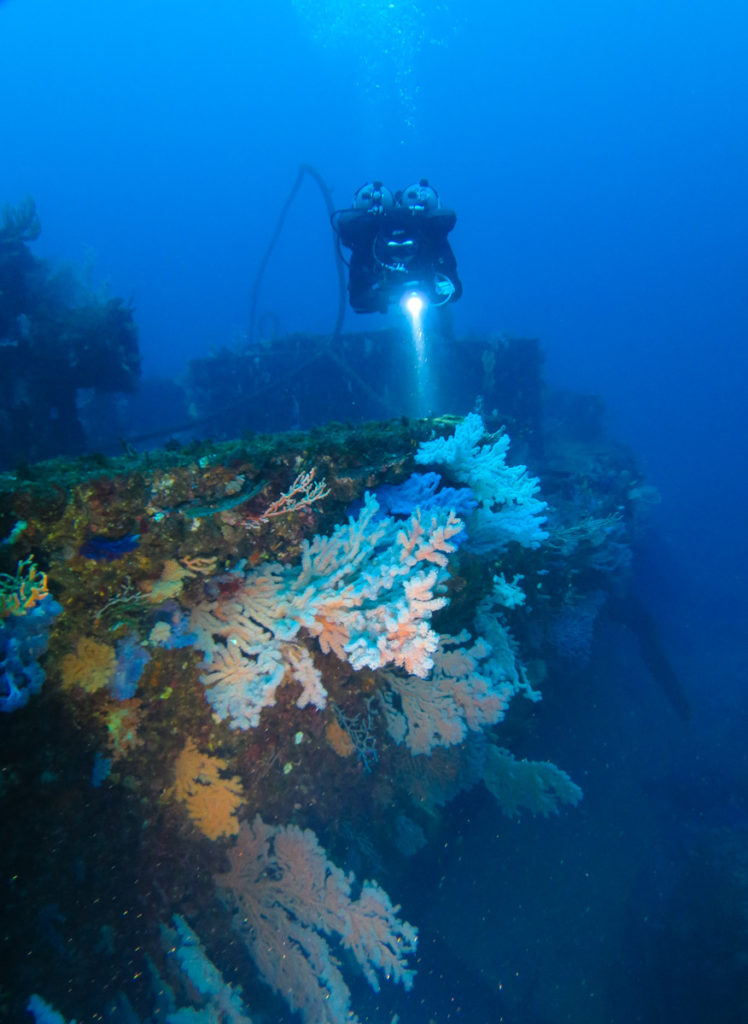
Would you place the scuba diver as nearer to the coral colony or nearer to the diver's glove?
the diver's glove

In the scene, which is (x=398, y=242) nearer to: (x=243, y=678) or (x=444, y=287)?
(x=444, y=287)

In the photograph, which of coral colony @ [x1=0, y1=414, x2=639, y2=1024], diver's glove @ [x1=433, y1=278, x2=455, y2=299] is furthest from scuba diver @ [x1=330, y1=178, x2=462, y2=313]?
coral colony @ [x1=0, y1=414, x2=639, y2=1024]

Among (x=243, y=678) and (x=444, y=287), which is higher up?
(x=444, y=287)

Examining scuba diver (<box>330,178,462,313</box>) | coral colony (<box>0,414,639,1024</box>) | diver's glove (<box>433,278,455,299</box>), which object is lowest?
coral colony (<box>0,414,639,1024</box>)

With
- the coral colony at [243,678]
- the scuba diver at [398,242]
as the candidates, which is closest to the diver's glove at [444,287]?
the scuba diver at [398,242]

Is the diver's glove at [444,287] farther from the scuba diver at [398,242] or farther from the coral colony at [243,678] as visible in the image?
the coral colony at [243,678]

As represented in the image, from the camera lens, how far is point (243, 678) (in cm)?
239

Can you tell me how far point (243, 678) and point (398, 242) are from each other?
6185 millimetres

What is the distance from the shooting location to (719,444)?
38844mm

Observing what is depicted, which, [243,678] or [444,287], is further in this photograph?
[444,287]

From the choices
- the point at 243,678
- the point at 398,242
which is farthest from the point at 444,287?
the point at 243,678

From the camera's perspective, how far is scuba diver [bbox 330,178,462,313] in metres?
6.56

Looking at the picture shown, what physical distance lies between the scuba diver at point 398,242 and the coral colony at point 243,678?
Answer: 4.53 meters

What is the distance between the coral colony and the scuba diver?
14.9 ft
